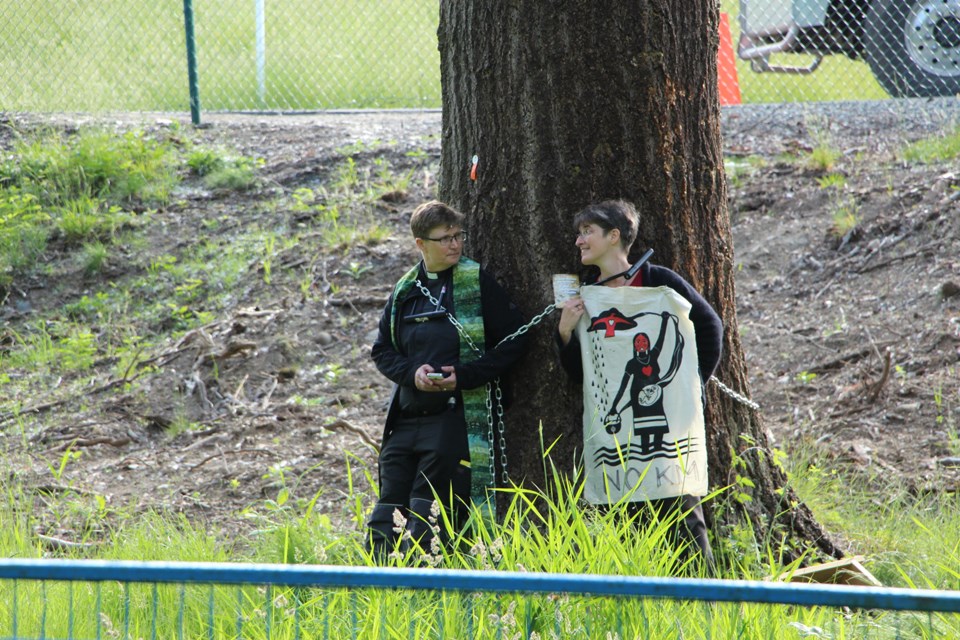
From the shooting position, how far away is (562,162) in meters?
3.82

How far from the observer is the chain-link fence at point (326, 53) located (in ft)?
31.2

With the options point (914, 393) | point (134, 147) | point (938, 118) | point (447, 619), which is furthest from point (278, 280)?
point (938, 118)

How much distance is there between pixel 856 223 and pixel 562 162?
389 centimetres

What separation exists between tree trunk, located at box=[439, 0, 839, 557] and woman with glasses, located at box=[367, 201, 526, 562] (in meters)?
0.12

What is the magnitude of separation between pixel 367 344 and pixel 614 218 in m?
3.36

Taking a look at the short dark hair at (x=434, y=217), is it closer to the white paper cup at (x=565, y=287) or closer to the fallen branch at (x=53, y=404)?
the white paper cup at (x=565, y=287)

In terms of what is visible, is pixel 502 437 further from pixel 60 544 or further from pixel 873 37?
pixel 873 37

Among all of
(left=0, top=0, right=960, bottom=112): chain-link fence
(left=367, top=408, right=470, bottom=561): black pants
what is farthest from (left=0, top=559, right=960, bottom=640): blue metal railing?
(left=0, top=0, right=960, bottom=112): chain-link fence

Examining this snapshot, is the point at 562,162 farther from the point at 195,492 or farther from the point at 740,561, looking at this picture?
the point at 195,492

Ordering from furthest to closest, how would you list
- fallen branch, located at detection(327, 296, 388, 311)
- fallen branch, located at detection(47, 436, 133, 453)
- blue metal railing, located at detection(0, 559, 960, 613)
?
fallen branch, located at detection(327, 296, 388, 311)
fallen branch, located at detection(47, 436, 133, 453)
blue metal railing, located at detection(0, 559, 960, 613)

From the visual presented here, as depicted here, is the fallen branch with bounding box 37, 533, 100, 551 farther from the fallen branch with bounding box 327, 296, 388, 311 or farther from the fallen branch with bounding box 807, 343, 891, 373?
the fallen branch with bounding box 807, 343, 891, 373

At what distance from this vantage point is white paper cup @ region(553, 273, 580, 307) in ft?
12.4

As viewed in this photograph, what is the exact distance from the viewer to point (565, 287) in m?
3.80

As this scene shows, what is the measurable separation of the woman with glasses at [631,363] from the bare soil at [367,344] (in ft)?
3.51
